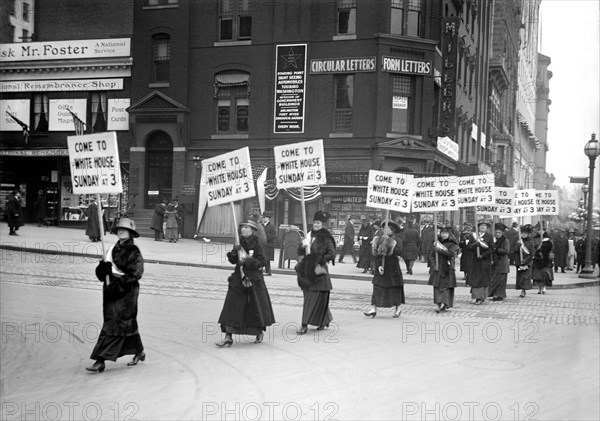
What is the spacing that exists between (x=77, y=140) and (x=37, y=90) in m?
0.62

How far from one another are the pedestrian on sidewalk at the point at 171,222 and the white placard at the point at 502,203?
636cm

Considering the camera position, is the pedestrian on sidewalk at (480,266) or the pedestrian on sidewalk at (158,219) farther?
the pedestrian on sidewalk at (480,266)

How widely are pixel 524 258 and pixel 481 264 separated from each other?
2.19m

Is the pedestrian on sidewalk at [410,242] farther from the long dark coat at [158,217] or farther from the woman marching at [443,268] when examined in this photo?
the long dark coat at [158,217]

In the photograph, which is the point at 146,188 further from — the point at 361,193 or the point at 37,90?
the point at 361,193

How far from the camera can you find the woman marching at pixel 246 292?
30.5ft

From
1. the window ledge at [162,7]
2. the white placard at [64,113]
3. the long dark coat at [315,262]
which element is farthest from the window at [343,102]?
the white placard at [64,113]

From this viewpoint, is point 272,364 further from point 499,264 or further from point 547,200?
point 499,264

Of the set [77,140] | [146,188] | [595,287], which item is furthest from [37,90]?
[595,287]

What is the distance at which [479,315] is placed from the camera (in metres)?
13.4

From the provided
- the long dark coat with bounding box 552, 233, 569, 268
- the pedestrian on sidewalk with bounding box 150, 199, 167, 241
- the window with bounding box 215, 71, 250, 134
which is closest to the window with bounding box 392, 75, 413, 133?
the window with bounding box 215, 71, 250, 134

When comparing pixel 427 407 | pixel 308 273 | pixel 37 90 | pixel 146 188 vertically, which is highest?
pixel 37 90

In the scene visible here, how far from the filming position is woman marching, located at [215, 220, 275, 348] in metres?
9.30

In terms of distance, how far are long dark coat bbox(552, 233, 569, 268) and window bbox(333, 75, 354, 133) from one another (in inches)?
767
